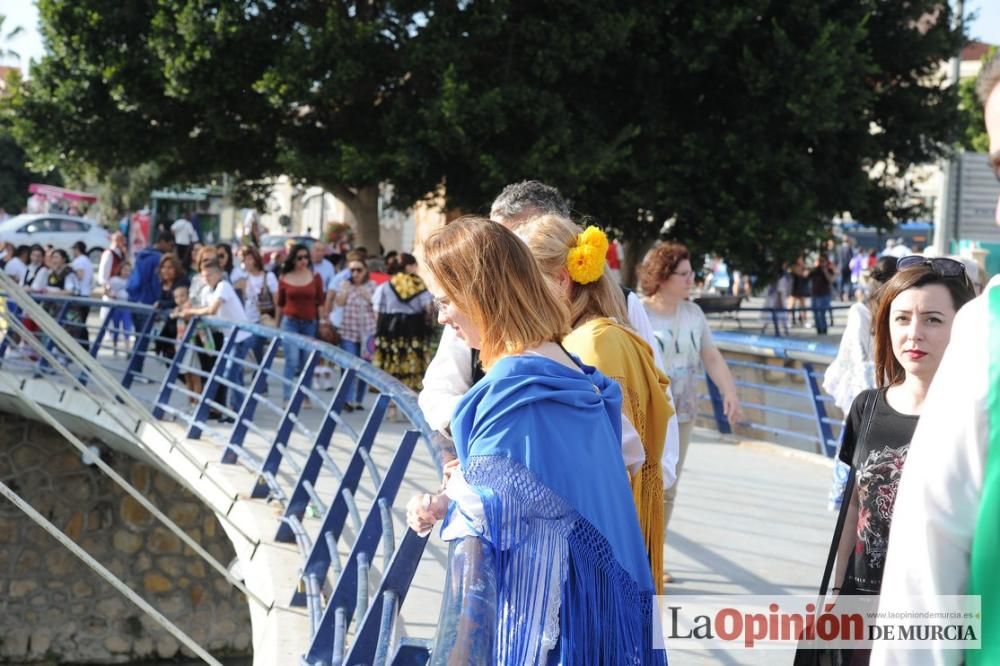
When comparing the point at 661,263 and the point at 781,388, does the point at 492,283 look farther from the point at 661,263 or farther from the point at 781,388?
the point at 781,388

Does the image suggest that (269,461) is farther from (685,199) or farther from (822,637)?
(685,199)

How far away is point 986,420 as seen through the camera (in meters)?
1.49

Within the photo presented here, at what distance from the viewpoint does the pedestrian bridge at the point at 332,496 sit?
432cm

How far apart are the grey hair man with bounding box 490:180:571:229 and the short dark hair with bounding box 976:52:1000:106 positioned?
2373 mm

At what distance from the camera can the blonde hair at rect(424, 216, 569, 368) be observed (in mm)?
2758

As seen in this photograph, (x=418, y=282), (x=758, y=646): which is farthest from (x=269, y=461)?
(x=418, y=282)

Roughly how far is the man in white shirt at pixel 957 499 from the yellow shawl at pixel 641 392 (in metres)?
1.94

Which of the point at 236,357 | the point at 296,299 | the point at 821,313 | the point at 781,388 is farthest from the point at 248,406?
the point at 821,313

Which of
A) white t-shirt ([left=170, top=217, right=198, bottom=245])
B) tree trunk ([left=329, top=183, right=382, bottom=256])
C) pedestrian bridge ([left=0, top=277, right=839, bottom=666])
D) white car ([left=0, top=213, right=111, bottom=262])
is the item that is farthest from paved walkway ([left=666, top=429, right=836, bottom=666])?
white car ([left=0, top=213, right=111, bottom=262])

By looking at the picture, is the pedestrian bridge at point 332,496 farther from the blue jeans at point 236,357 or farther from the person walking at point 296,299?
the person walking at point 296,299

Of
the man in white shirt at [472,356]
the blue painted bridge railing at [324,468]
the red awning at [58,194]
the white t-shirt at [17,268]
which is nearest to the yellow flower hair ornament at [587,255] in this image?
the man in white shirt at [472,356]

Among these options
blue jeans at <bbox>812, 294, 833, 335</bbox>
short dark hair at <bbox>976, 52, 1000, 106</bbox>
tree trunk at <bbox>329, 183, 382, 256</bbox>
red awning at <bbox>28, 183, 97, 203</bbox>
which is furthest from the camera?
red awning at <bbox>28, 183, 97, 203</bbox>

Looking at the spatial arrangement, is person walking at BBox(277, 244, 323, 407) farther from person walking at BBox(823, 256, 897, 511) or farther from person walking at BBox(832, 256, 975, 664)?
person walking at BBox(832, 256, 975, 664)

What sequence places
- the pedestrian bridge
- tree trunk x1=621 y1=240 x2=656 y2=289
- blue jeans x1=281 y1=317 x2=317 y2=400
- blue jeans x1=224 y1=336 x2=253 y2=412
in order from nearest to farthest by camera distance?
1. the pedestrian bridge
2. blue jeans x1=224 y1=336 x2=253 y2=412
3. blue jeans x1=281 y1=317 x2=317 y2=400
4. tree trunk x1=621 y1=240 x2=656 y2=289
